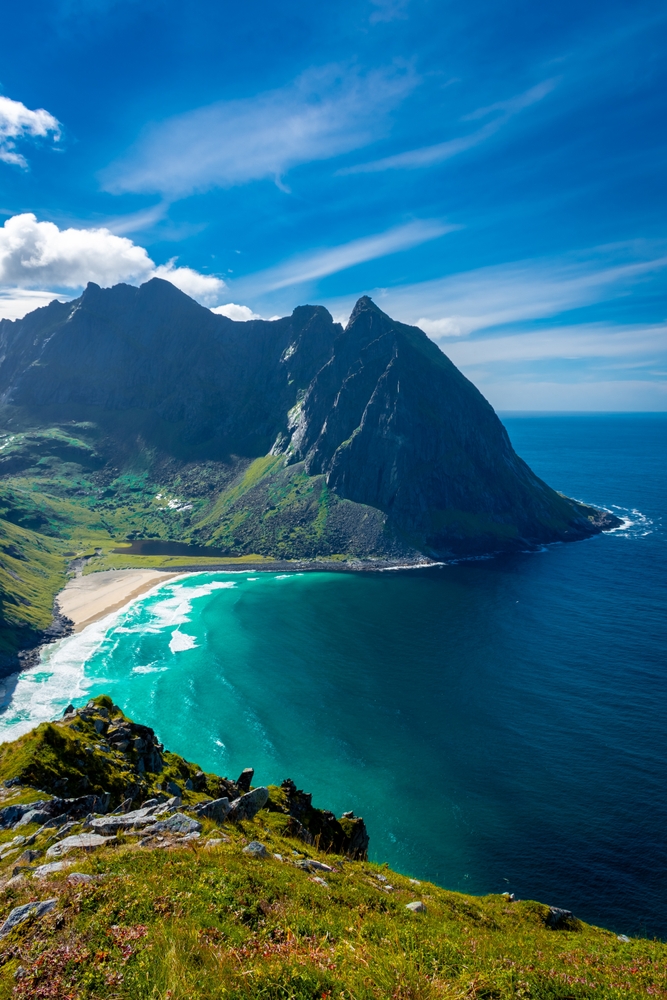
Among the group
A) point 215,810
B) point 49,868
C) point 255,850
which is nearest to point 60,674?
point 215,810

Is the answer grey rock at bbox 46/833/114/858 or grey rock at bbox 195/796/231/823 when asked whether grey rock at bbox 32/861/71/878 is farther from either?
grey rock at bbox 195/796/231/823

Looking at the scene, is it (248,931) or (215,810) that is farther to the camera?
(215,810)

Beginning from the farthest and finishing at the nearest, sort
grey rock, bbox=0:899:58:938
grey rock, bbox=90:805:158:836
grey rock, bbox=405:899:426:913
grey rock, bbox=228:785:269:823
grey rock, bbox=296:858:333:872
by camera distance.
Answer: grey rock, bbox=228:785:269:823 → grey rock, bbox=90:805:158:836 → grey rock, bbox=296:858:333:872 → grey rock, bbox=405:899:426:913 → grey rock, bbox=0:899:58:938

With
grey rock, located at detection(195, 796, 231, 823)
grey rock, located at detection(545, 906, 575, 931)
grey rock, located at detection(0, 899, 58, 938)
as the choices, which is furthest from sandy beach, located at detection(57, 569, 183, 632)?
A: grey rock, located at detection(0, 899, 58, 938)

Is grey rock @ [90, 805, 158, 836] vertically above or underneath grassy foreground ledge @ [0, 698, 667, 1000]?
underneath

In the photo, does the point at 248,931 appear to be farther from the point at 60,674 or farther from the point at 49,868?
the point at 60,674

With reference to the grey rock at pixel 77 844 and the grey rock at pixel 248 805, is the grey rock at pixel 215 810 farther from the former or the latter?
the grey rock at pixel 77 844
